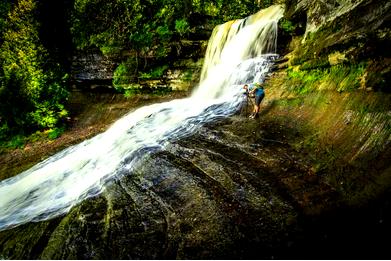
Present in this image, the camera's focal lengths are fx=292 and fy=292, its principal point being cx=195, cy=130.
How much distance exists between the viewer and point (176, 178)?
5363 millimetres

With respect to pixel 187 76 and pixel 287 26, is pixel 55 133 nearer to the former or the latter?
pixel 187 76

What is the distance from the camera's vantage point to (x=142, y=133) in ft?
27.8

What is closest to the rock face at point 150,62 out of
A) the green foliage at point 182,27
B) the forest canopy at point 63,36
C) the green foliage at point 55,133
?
the forest canopy at point 63,36

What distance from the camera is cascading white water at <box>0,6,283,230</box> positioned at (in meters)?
6.04

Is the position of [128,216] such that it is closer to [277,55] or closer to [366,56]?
[366,56]

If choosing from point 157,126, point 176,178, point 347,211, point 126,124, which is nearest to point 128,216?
point 176,178

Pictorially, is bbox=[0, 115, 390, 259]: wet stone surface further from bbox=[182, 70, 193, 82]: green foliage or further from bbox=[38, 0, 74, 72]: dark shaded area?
bbox=[38, 0, 74, 72]: dark shaded area

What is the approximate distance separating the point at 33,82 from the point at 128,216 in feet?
33.6

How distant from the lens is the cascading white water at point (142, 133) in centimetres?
604

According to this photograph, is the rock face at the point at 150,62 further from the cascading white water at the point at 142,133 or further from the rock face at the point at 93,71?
the cascading white water at the point at 142,133

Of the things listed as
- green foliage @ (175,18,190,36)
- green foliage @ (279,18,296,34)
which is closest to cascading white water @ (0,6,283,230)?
green foliage @ (279,18,296,34)

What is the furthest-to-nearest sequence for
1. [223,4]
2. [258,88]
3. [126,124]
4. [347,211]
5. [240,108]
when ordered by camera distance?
1. [223,4]
2. [126,124]
3. [240,108]
4. [258,88]
5. [347,211]

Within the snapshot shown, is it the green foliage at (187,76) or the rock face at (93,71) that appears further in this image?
the rock face at (93,71)

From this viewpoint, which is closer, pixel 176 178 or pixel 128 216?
pixel 128 216
